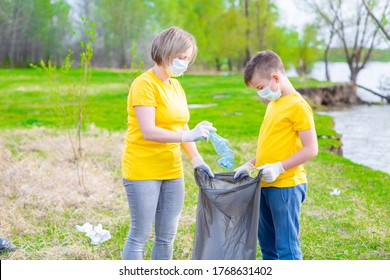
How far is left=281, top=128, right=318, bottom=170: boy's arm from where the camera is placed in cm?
257

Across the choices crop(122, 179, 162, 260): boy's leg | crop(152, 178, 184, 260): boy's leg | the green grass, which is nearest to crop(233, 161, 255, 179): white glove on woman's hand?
crop(152, 178, 184, 260): boy's leg

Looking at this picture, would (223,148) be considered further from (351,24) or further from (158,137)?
(351,24)

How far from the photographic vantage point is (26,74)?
73.1 feet

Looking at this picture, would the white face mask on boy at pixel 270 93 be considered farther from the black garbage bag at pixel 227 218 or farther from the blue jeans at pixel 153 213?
the blue jeans at pixel 153 213

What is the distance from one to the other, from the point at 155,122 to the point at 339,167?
17.5 ft

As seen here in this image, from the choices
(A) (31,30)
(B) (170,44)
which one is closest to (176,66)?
(B) (170,44)

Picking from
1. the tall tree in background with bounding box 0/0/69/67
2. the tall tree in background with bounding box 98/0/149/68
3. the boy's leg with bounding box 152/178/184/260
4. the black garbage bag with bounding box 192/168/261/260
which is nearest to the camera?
the black garbage bag with bounding box 192/168/261/260

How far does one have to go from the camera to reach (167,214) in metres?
2.85

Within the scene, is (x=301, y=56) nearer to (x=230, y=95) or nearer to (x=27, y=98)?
(x=230, y=95)

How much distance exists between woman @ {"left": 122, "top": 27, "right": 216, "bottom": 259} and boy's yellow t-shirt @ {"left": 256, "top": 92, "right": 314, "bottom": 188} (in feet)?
0.97

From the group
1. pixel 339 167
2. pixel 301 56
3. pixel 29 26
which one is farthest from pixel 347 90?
pixel 339 167

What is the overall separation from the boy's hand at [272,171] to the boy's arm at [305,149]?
4 cm

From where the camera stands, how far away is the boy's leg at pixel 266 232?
2832mm

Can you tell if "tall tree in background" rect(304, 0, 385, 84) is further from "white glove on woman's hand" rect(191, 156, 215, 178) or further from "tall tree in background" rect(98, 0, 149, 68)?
"white glove on woman's hand" rect(191, 156, 215, 178)
